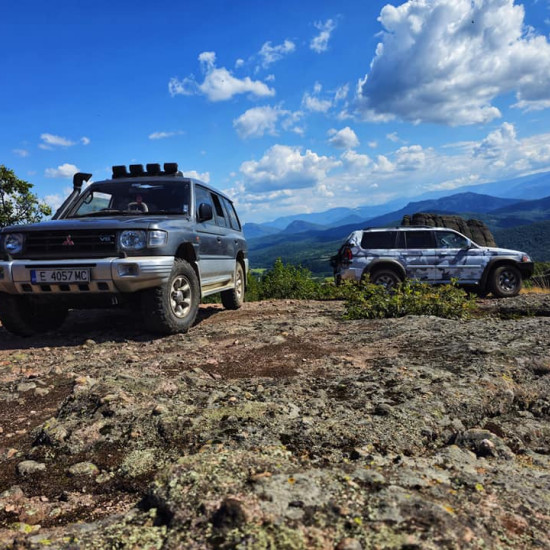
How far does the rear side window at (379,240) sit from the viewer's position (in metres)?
10.2

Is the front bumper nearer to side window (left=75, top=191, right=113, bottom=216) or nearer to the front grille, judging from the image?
the front grille

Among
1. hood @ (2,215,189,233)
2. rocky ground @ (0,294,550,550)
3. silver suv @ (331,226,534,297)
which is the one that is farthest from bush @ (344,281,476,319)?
silver suv @ (331,226,534,297)

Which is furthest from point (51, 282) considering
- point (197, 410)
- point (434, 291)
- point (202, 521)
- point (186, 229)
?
point (434, 291)

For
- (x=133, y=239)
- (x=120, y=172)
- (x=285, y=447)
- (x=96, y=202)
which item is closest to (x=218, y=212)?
(x=120, y=172)

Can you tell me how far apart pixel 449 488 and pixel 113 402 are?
180 centimetres

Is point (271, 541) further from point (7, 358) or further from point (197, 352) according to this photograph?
point (7, 358)

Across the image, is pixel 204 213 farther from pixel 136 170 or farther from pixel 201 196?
pixel 136 170

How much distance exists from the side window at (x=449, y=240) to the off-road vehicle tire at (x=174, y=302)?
7.37 metres

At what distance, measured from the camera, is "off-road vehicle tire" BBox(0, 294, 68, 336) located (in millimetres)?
4840

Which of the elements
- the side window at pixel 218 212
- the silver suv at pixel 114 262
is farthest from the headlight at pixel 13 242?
the side window at pixel 218 212

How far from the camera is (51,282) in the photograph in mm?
4465

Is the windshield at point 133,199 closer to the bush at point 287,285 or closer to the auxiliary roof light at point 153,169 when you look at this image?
the auxiliary roof light at point 153,169

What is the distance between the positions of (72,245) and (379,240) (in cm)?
753

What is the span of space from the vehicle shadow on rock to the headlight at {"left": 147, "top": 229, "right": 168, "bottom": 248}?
111cm
